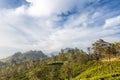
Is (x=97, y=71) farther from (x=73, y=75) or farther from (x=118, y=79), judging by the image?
(x=118, y=79)

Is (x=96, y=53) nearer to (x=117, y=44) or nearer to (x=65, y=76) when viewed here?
(x=117, y=44)

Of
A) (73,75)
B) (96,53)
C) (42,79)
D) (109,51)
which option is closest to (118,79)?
(109,51)

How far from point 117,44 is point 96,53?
36.8 m

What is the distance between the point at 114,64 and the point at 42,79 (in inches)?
2878

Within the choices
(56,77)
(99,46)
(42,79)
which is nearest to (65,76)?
(56,77)

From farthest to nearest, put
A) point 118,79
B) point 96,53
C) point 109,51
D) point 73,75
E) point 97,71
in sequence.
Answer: point 73,75, point 97,71, point 96,53, point 109,51, point 118,79

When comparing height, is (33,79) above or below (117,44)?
below

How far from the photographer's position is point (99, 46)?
134000 millimetres

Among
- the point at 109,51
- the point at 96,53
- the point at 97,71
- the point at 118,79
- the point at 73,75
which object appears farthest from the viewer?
the point at 73,75

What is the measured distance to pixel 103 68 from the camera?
165m

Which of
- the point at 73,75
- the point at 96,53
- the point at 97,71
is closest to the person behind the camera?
the point at 96,53

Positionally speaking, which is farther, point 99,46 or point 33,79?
point 33,79

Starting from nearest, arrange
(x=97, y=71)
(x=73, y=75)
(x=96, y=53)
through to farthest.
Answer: (x=96, y=53) < (x=97, y=71) < (x=73, y=75)

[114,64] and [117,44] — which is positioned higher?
[117,44]
